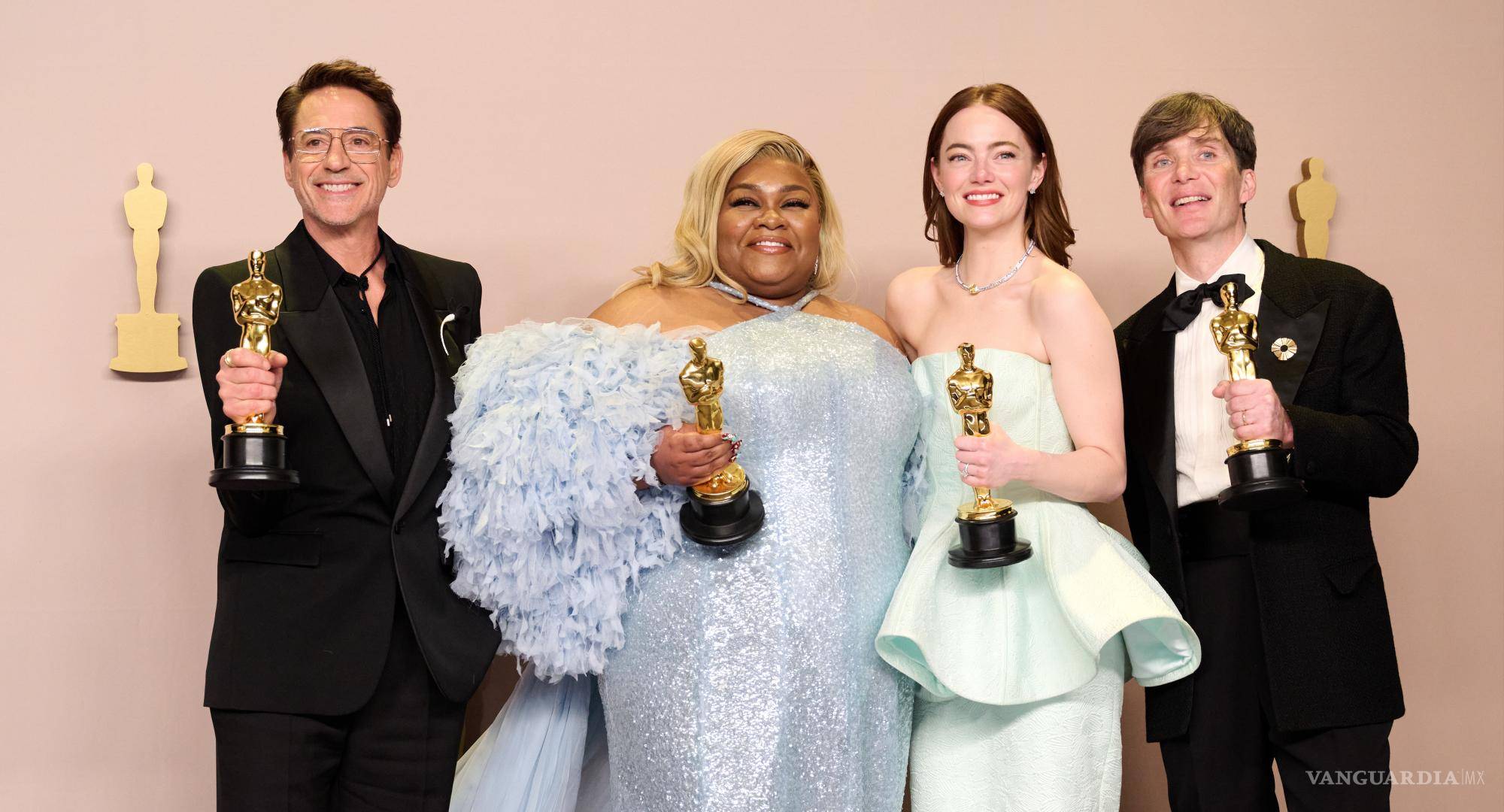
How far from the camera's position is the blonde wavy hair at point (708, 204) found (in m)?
3.23

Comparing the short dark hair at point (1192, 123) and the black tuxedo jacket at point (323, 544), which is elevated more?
the short dark hair at point (1192, 123)

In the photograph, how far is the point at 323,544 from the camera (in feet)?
9.01

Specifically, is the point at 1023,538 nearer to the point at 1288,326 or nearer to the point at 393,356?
the point at 1288,326

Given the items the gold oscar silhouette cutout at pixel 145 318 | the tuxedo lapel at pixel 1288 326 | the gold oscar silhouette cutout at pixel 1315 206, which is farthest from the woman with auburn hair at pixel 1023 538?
the gold oscar silhouette cutout at pixel 145 318

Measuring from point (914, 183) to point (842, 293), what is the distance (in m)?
0.48

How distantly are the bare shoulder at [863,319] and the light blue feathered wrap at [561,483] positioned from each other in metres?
0.53

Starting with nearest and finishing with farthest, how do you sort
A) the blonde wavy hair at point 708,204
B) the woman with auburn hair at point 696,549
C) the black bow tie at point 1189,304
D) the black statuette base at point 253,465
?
the black statuette base at point 253,465 → the woman with auburn hair at point 696,549 → the black bow tie at point 1189,304 → the blonde wavy hair at point 708,204

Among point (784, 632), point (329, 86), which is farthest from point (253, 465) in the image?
point (784, 632)

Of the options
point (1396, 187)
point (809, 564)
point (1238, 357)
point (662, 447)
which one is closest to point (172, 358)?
point (662, 447)

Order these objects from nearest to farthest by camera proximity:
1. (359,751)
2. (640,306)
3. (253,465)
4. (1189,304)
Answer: (253,465) → (359,751) → (1189,304) → (640,306)

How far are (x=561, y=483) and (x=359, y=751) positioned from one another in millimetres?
728

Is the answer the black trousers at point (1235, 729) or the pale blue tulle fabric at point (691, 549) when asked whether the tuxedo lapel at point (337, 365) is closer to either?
the pale blue tulle fabric at point (691, 549)

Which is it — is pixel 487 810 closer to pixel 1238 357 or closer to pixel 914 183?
pixel 1238 357

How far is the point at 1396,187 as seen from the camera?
4625 millimetres
